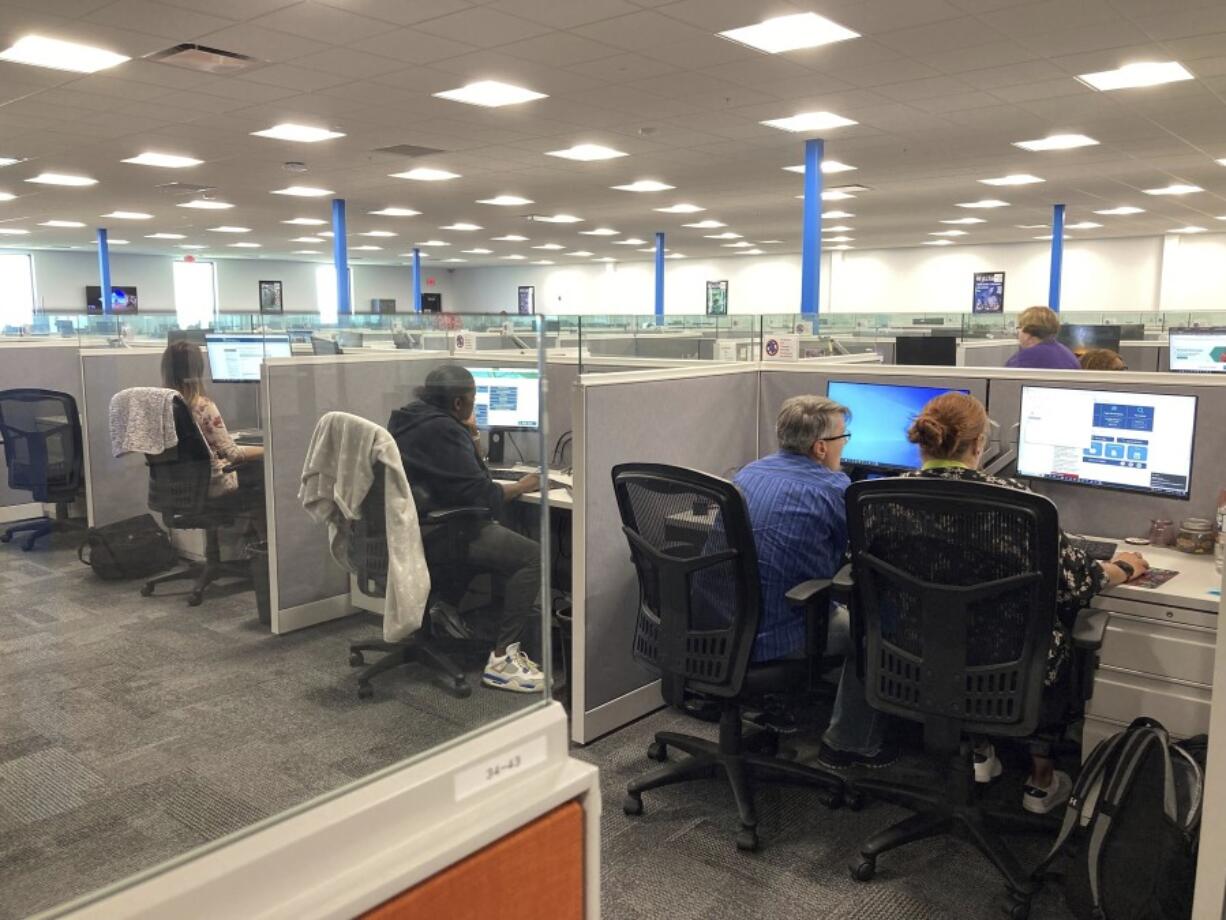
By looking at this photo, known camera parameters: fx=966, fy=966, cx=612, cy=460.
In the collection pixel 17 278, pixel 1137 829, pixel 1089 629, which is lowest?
pixel 1137 829

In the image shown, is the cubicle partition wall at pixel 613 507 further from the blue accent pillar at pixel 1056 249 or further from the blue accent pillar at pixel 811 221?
the blue accent pillar at pixel 1056 249

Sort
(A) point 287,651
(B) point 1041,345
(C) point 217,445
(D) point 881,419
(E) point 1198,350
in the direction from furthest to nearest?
(E) point 1198,350 → (B) point 1041,345 → (D) point 881,419 → (C) point 217,445 → (A) point 287,651

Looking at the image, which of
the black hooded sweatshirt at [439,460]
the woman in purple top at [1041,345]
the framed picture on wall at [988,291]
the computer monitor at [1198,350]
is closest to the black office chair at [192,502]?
the black hooded sweatshirt at [439,460]

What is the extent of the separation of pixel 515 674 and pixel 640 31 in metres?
4.00

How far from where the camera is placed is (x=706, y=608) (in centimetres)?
218

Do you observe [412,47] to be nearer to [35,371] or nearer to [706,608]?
[35,371]

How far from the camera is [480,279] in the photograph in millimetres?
21766

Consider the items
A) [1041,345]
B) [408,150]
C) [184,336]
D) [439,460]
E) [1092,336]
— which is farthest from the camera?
[408,150]

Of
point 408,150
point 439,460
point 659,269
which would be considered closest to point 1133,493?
point 439,460

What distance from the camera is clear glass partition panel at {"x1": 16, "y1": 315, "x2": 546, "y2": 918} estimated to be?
2.64 feet

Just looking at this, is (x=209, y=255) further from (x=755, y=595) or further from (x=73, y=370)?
(x=755, y=595)

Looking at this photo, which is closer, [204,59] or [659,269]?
[204,59]

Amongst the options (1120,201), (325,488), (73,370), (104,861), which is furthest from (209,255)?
(104,861)

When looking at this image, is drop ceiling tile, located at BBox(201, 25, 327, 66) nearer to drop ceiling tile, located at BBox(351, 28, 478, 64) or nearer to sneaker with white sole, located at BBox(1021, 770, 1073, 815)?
drop ceiling tile, located at BBox(351, 28, 478, 64)
